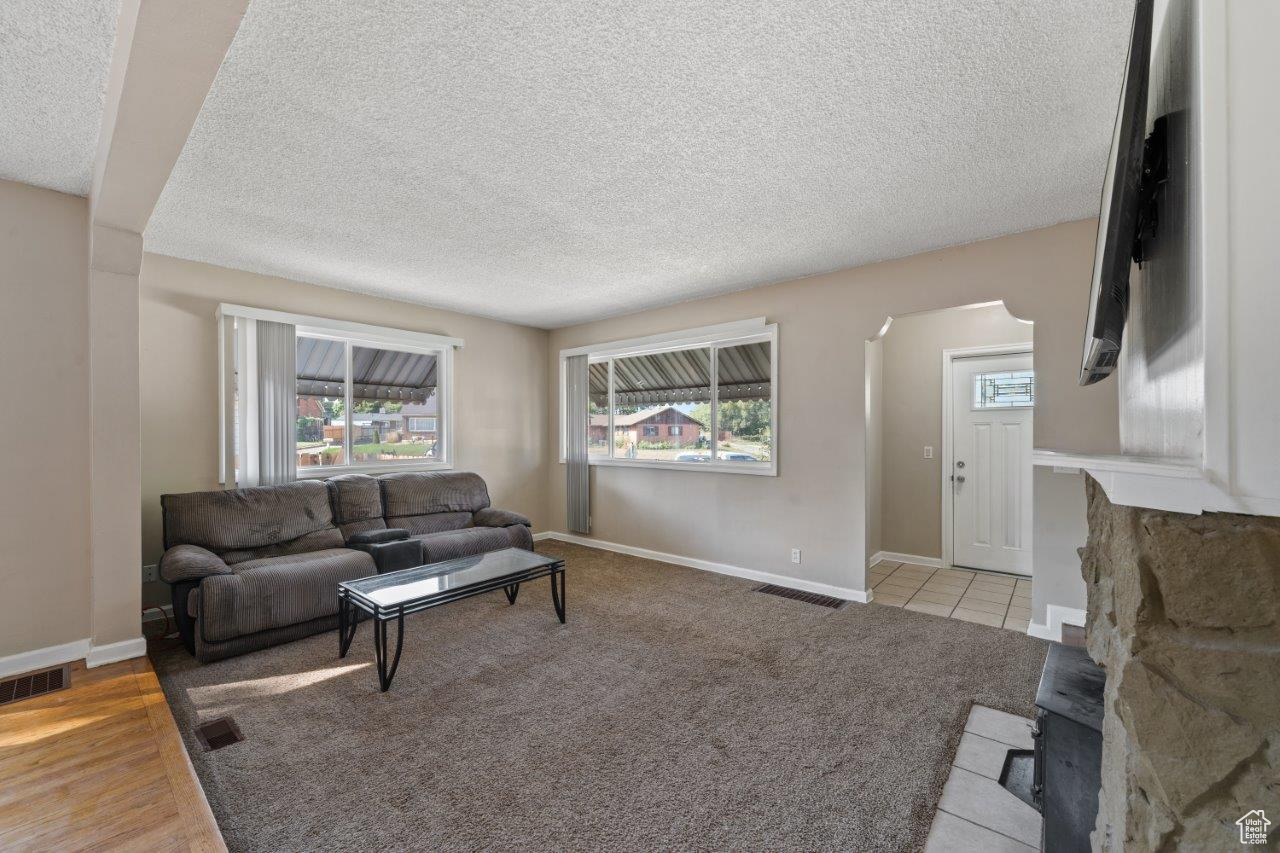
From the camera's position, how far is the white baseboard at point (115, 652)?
2.74 metres

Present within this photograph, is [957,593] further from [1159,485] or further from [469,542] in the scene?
[1159,485]

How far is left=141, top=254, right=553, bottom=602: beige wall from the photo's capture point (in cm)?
362

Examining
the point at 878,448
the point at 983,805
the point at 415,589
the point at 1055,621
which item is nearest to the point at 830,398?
the point at 878,448

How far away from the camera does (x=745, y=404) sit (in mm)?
4754

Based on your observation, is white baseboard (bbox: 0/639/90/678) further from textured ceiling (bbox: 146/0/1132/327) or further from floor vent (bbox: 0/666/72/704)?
textured ceiling (bbox: 146/0/1132/327)

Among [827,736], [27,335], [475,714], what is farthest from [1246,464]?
[27,335]

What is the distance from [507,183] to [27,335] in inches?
106

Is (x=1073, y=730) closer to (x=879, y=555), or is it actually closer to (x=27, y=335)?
(x=879, y=555)

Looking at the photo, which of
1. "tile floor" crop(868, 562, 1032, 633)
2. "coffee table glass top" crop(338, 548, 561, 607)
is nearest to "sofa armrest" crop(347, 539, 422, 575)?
"coffee table glass top" crop(338, 548, 561, 607)

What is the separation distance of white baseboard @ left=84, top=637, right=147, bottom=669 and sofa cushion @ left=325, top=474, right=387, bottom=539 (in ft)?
4.40

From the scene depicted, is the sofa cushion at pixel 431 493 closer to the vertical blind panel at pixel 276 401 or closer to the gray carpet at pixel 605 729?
the vertical blind panel at pixel 276 401

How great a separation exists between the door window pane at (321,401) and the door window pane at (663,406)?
2.66m

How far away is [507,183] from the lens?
263cm

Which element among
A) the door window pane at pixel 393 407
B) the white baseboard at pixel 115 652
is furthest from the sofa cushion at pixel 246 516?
the door window pane at pixel 393 407
